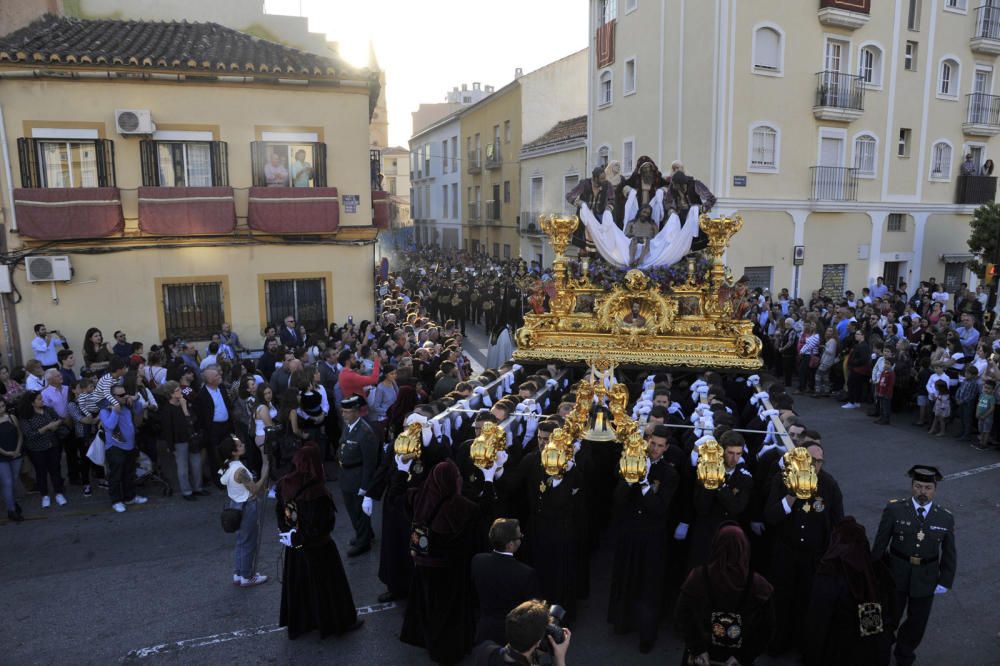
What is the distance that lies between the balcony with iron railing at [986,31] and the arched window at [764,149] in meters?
8.54

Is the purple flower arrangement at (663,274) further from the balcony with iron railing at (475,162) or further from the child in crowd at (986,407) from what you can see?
the balcony with iron railing at (475,162)

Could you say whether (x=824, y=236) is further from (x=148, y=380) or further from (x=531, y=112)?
(x=148, y=380)

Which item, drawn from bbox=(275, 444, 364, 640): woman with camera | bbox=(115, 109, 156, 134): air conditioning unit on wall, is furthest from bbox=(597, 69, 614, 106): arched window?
bbox=(275, 444, 364, 640): woman with camera

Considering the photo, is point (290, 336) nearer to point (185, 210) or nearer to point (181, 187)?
point (185, 210)

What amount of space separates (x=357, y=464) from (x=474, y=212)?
32927 mm

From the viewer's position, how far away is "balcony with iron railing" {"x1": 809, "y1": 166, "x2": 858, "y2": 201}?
2047 cm

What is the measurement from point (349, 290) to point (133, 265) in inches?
162

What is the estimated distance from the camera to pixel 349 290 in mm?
14898

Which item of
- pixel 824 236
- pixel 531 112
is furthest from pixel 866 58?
pixel 531 112

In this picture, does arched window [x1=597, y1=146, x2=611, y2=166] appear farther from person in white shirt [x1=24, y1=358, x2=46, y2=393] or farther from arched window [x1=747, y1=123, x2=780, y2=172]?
person in white shirt [x1=24, y1=358, x2=46, y2=393]

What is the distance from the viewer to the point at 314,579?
553 centimetres

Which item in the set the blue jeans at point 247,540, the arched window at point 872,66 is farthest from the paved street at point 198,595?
the arched window at point 872,66

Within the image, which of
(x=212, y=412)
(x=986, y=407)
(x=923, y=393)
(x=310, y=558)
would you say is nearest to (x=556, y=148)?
(x=923, y=393)

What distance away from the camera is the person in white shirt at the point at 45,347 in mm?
11562
